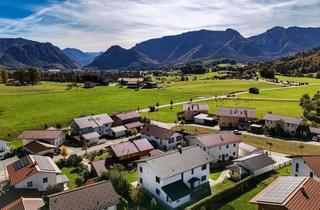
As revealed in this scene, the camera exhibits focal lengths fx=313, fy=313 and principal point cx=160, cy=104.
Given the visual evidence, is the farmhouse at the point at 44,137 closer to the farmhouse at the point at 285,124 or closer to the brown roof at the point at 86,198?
the brown roof at the point at 86,198

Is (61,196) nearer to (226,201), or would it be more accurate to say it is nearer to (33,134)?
(226,201)

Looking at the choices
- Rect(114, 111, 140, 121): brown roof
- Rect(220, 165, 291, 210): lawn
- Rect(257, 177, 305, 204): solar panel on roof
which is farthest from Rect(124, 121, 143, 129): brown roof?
Rect(257, 177, 305, 204): solar panel on roof

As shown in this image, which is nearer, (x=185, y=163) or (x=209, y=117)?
(x=185, y=163)

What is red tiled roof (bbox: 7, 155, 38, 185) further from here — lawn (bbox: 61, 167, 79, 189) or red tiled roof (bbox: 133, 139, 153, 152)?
red tiled roof (bbox: 133, 139, 153, 152)

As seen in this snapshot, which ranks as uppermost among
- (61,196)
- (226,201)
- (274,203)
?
(274,203)

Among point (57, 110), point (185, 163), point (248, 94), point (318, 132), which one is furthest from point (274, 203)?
point (248, 94)

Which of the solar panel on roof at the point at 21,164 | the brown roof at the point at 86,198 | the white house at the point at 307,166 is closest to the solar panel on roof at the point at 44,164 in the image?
the solar panel on roof at the point at 21,164

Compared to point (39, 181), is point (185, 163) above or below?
above
